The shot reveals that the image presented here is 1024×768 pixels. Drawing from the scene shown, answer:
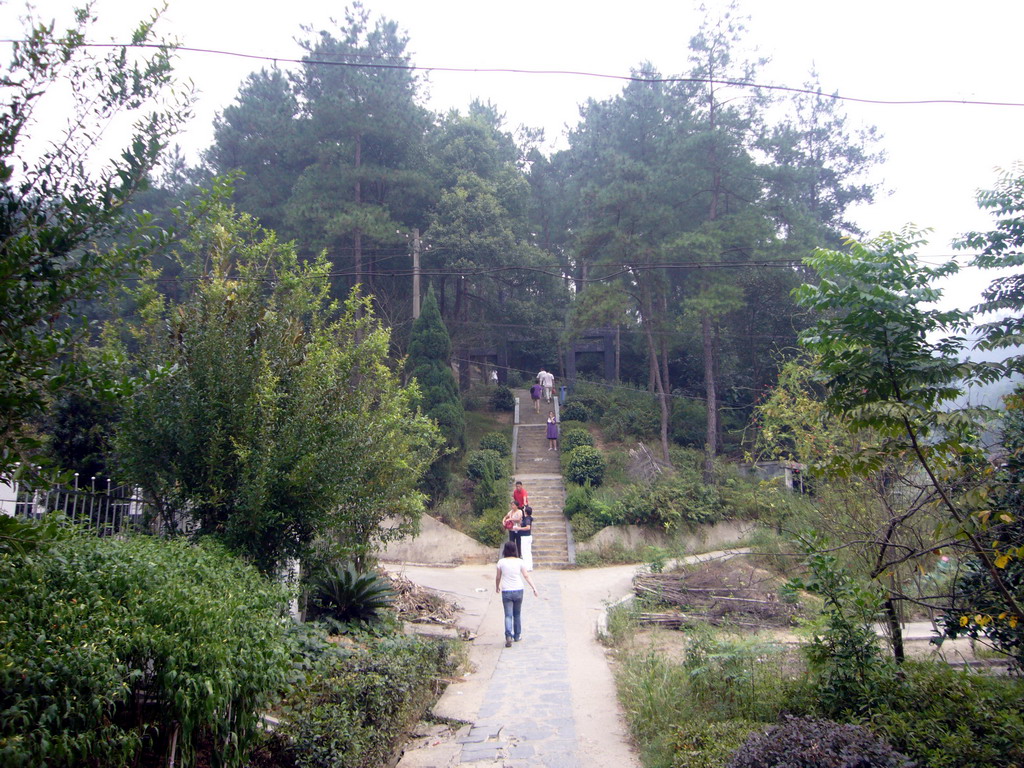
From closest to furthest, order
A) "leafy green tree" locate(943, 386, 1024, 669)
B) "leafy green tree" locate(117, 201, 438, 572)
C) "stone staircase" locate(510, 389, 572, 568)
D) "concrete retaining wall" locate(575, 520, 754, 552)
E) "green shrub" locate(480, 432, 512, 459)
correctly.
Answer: "leafy green tree" locate(943, 386, 1024, 669), "leafy green tree" locate(117, 201, 438, 572), "concrete retaining wall" locate(575, 520, 754, 552), "stone staircase" locate(510, 389, 572, 568), "green shrub" locate(480, 432, 512, 459)

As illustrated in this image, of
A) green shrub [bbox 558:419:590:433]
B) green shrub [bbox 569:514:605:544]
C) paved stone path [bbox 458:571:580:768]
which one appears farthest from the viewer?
green shrub [bbox 558:419:590:433]

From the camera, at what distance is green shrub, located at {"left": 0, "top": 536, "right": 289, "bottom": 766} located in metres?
3.49

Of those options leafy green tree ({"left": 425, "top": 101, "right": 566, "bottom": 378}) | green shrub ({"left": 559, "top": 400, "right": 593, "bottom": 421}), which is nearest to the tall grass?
leafy green tree ({"left": 425, "top": 101, "right": 566, "bottom": 378})

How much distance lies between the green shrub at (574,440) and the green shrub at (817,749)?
21.1 meters

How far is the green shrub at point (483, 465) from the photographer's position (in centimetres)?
2297

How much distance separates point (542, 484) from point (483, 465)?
7.96 feet

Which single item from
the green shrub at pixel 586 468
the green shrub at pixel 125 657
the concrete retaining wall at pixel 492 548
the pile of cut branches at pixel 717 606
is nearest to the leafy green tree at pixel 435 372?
the green shrub at pixel 586 468

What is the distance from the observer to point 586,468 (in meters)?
23.4

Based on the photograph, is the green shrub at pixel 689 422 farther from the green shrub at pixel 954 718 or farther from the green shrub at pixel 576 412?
the green shrub at pixel 954 718

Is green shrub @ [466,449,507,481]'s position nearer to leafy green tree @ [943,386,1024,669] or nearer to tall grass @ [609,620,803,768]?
tall grass @ [609,620,803,768]

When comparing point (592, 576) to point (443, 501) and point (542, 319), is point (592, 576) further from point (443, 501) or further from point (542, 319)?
point (542, 319)

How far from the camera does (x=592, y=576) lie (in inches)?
671

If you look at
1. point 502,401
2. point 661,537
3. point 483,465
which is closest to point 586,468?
point 483,465

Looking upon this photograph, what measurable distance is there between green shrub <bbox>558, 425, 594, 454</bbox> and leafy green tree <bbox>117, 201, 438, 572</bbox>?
17.6 m
